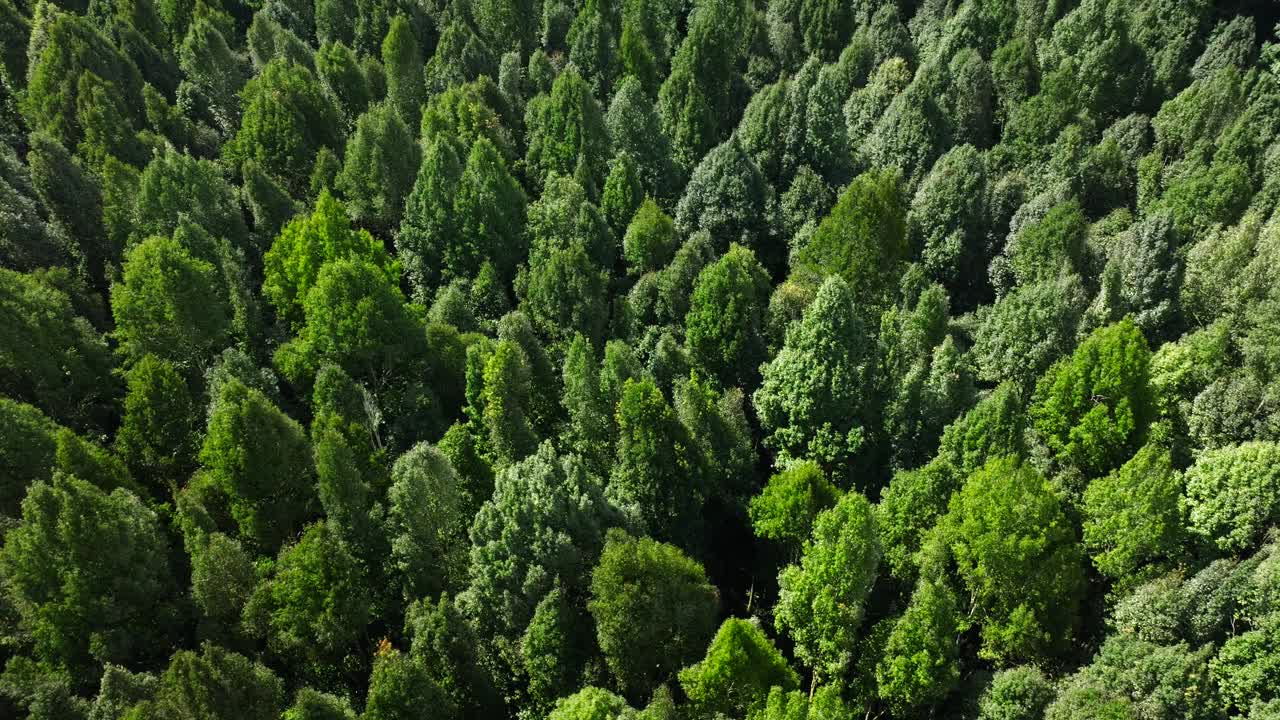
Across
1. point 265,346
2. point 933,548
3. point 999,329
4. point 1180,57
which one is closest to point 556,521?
point 933,548

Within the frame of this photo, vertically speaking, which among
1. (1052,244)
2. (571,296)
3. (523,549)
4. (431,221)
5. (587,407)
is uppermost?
(431,221)

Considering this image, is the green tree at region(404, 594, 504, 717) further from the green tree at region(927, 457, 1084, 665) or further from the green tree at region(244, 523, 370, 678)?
the green tree at region(927, 457, 1084, 665)

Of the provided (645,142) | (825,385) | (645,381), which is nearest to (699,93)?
(645,142)

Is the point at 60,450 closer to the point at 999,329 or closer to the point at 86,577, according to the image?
the point at 86,577

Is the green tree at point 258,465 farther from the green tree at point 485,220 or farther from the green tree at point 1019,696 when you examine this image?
the green tree at point 1019,696

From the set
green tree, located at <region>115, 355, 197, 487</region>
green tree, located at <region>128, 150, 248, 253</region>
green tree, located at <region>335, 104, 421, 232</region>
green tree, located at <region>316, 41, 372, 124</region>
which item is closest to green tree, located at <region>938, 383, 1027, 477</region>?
green tree, located at <region>115, 355, 197, 487</region>

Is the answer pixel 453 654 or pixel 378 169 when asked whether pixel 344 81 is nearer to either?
pixel 378 169
